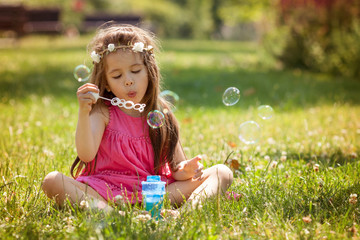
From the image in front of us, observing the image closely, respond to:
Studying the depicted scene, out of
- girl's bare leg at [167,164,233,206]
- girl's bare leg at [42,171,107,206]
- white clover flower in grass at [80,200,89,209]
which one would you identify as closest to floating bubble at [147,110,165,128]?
girl's bare leg at [167,164,233,206]

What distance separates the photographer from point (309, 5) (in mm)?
11336

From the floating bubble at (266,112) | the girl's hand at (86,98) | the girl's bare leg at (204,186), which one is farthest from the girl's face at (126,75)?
the floating bubble at (266,112)

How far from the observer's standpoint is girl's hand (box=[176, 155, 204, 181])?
2.86 m

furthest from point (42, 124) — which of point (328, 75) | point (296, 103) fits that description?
point (328, 75)

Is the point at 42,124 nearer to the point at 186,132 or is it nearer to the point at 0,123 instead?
the point at 0,123

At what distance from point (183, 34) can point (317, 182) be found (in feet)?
118

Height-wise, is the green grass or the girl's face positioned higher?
the girl's face

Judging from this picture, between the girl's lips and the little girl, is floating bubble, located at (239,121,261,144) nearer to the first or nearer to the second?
the little girl

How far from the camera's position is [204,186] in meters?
2.92

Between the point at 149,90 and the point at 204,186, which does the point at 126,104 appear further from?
the point at 204,186

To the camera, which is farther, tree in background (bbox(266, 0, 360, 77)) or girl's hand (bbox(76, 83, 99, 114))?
tree in background (bbox(266, 0, 360, 77))

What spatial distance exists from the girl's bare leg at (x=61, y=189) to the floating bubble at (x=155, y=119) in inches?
24.8

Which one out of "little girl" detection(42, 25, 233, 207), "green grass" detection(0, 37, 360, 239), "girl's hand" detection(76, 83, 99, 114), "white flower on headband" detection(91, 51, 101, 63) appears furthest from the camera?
"white flower on headband" detection(91, 51, 101, 63)

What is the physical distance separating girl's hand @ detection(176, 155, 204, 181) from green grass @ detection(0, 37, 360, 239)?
0.24 m
